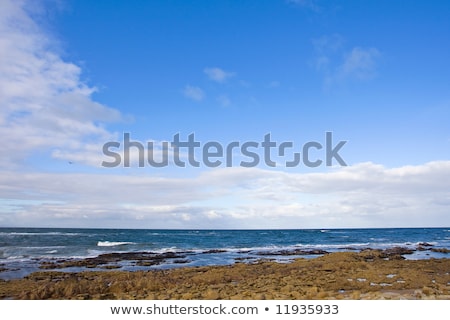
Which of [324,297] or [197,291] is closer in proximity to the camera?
[324,297]

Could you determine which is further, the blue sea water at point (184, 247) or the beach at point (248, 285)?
the blue sea water at point (184, 247)

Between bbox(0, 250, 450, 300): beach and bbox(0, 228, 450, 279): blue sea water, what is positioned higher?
bbox(0, 250, 450, 300): beach

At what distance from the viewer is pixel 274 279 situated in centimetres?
1908

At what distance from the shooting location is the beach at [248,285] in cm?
1443

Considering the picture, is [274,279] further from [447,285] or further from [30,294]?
[30,294]

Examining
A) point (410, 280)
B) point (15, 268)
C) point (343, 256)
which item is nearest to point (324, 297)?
point (410, 280)

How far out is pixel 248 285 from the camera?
17.2 m

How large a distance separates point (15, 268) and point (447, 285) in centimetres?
2818

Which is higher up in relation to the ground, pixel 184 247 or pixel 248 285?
pixel 248 285

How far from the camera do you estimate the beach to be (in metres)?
14.4

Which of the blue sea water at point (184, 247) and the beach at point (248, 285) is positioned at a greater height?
the beach at point (248, 285)

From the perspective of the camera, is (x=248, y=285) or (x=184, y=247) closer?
(x=248, y=285)
